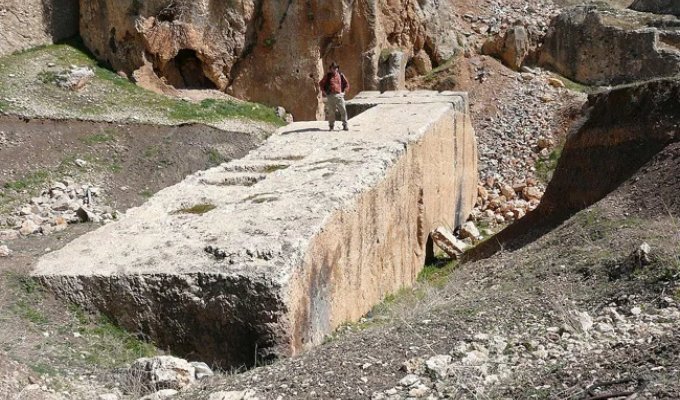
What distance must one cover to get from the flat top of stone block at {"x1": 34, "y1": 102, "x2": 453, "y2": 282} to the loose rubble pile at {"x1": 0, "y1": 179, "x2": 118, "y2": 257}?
1.83 metres

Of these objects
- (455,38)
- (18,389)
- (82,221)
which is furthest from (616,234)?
(455,38)

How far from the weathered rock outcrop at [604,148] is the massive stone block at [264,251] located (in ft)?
4.98

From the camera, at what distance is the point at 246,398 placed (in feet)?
15.6

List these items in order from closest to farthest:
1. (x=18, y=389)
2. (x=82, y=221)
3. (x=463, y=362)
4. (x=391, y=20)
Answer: (x=463, y=362) < (x=18, y=389) < (x=82, y=221) < (x=391, y=20)

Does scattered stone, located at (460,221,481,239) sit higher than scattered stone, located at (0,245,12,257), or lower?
lower

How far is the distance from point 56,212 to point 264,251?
522 centimetres

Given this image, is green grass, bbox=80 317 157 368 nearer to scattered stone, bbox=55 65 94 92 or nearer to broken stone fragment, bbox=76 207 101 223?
broken stone fragment, bbox=76 207 101 223

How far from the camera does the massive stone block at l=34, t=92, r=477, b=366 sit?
6.36 metres

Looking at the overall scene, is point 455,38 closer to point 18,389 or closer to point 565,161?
point 565,161

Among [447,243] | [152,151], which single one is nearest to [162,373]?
[447,243]

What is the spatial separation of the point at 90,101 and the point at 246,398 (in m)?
12.2

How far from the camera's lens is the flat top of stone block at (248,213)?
664 centimetres

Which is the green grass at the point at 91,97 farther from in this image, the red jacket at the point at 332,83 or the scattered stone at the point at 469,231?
the scattered stone at the point at 469,231

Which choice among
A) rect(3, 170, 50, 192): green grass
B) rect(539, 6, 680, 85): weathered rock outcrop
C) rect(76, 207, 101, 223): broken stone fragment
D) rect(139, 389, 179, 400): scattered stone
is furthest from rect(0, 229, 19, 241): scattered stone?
rect(539, 6, 680, 85): weathered rock outcrop
